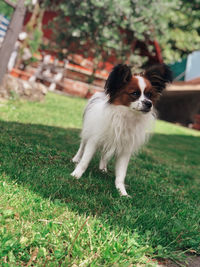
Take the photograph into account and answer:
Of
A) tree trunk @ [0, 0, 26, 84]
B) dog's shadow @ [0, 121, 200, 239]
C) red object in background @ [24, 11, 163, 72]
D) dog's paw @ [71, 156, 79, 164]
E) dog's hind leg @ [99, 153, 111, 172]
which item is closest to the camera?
dog's shadow @ [0, 121, 200, 239]

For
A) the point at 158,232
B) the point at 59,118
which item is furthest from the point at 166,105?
the point at 158,232

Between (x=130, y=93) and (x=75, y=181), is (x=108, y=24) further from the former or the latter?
(x=75, y=181)

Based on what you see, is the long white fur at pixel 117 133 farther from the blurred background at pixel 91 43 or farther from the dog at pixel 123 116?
the blurred background at pixel 91 43

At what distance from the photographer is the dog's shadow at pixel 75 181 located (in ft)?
8.09

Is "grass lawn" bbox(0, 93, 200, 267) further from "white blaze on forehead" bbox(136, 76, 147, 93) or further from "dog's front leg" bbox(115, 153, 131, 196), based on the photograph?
"white blaze on forehead" bbox(136, 76, 147, 93)

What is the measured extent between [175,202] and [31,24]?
38.8ft

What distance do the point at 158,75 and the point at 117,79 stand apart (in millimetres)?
576

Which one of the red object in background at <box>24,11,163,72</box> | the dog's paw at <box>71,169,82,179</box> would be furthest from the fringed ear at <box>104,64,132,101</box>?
the red object in background at <box>24,11,163,72</box>

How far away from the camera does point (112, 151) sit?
3.32m

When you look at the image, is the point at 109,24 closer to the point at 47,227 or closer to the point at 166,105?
the point at 166,105

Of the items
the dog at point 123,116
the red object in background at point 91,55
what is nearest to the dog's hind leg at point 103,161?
the dog at point 123,116

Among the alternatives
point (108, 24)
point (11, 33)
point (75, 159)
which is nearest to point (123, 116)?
point (75, 159)

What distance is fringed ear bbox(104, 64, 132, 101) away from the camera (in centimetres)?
304

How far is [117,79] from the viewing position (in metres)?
3.11
